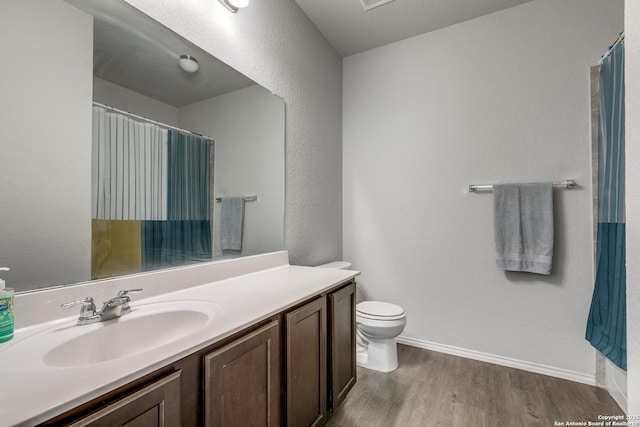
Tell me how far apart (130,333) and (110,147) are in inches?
25.7

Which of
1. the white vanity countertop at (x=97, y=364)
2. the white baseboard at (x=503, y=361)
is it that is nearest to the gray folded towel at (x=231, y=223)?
the white vanity countertop at (x=97, y=364)

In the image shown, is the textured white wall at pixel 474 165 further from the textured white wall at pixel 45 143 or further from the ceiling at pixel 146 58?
the textured white wall at pixel 45 143

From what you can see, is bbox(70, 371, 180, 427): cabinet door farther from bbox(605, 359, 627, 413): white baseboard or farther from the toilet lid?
bbox(605, 359, 627, 413): white baseboard

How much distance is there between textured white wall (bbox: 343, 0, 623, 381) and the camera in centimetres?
188

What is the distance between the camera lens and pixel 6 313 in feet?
2.34

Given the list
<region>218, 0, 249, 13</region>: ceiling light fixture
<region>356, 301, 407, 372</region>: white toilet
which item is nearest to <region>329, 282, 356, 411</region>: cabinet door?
<region>356, 301, 407, 372</region>: white toilet

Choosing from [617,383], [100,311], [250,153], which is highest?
[250,153]

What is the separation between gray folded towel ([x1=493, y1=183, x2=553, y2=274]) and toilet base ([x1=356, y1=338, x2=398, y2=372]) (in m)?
1.00

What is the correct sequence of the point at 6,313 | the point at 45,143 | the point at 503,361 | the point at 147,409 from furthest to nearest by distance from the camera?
the point at 503,361 < the point at 45,143 < the point at 6,313 < the point at 147,409

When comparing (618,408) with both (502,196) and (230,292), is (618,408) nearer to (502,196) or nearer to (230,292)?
(502,196)

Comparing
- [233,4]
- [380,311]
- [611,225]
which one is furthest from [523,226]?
[233,4]

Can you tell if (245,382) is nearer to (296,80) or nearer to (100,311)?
(100,311)

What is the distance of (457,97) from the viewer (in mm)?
2227

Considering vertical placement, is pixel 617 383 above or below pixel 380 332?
below
